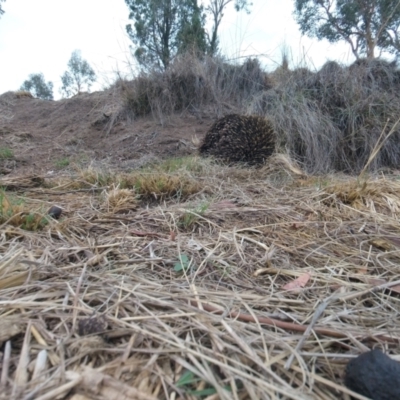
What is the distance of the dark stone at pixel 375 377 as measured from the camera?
0.59m

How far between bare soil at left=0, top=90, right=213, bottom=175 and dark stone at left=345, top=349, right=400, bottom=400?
9.82ft

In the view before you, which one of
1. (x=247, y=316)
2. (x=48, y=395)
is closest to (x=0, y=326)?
(x=48, y=395)

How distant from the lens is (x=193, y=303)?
85cm

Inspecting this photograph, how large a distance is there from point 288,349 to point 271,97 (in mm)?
4210

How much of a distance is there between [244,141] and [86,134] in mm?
2830

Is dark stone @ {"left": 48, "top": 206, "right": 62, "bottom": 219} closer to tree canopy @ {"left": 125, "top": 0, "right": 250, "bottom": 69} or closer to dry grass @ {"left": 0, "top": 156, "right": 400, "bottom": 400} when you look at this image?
dry grass @ {"left": 0, "top": 156, "right": 400, "bottom": 400}

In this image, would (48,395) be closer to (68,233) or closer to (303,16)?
(68,233)

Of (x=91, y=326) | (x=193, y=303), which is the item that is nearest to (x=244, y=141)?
(x=193, y=303)

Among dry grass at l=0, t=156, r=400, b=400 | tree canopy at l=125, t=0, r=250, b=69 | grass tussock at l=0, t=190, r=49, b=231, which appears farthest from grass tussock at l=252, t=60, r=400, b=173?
tree canopy at l=125, t=0, r=250, b=69

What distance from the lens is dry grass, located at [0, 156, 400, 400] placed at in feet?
2.03

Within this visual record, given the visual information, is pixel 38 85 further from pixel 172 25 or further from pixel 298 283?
pixel 298 283

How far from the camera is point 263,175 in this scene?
2.96 metres

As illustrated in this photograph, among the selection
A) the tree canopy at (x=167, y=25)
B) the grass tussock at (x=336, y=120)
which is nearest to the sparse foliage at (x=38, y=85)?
the tree canopy at (x=167, y=25)

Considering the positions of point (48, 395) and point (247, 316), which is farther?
point (247, 316)
